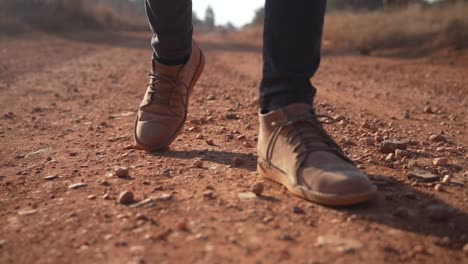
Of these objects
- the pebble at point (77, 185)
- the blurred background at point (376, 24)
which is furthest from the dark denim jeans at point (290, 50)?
the blurred background at point (376, 24)

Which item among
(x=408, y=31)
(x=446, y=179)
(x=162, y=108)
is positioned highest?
(x=408, y=31)

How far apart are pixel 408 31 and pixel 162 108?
8.91 meters

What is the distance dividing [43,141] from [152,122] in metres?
0.81

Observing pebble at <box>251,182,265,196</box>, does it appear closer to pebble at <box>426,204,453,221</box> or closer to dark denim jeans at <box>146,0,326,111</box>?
dark denim jeans at <box>146,0,326,111</box>

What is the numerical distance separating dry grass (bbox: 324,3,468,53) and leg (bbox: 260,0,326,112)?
23.6ft

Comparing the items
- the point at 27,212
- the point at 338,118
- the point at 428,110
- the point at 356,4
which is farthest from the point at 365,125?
the point at 356,4

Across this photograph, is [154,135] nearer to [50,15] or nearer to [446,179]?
[446,179]

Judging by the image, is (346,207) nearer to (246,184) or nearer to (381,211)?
(381,211)

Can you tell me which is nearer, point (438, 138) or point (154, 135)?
point (154, 135)

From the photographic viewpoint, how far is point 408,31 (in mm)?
9914

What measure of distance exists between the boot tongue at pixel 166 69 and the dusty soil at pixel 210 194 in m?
0.35

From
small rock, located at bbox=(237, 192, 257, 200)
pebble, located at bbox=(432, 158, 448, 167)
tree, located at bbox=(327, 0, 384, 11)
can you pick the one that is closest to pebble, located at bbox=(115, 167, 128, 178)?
small rock, located at bbox=(237, 192, 257, 200)

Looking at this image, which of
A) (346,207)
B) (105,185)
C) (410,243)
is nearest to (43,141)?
(105,185)

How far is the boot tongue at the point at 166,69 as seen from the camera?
2.15 meters
